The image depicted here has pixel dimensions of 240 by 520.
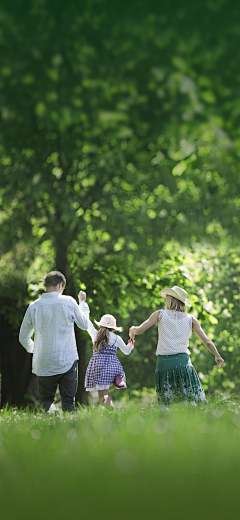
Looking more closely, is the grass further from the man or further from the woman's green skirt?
the woman's green skirt

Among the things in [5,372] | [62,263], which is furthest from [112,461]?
[5,372]

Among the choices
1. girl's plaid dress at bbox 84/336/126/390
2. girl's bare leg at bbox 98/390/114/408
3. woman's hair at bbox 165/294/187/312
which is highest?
woman's hair at bbox 165/294/187/312

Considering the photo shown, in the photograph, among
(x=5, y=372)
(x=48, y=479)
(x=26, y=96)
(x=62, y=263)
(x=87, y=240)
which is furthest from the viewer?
A: (x=5, y=372)

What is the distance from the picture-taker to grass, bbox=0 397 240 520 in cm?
295

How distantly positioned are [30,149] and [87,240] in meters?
1.47

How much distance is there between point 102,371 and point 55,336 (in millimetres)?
1794

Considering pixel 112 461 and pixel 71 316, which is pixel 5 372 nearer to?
pixel 71 316

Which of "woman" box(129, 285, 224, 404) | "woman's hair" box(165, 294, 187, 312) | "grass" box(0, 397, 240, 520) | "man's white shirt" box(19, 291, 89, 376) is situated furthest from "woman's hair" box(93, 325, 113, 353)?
"grass" box(0, 397, 240, 520)

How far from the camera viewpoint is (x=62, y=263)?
6863 mm

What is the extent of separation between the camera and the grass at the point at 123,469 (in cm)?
295

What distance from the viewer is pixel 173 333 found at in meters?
6.18

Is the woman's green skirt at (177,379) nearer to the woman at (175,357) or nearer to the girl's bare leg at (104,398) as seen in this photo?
the woman at (175,357)

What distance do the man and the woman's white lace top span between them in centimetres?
100

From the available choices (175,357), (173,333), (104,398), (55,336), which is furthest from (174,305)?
(104,398)
